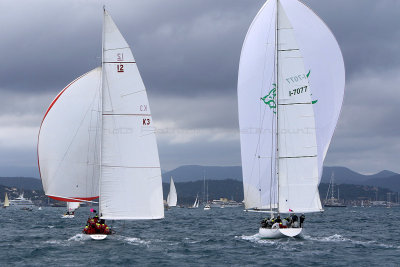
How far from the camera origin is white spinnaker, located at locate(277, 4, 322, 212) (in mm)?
38719

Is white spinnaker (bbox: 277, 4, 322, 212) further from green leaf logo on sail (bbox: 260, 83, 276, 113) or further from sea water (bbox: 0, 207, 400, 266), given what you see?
sea water (bbox: 0, 207, 400, 266)

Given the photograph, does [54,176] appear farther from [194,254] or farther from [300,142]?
[300,142]

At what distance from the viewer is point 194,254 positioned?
3512cm

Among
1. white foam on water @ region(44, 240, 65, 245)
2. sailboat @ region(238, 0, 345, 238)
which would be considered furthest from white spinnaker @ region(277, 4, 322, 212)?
white foam on water @ region(44, 240, 65, 245)

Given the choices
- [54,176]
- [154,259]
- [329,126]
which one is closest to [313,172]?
[329,126]

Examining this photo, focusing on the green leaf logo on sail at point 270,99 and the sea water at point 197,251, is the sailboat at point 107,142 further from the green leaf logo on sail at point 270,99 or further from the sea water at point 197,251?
the green leaf logo on sail at point 270,99

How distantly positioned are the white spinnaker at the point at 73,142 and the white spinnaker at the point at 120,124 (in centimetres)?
130

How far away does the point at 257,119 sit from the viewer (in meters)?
40.9

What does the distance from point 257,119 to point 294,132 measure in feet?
10.4

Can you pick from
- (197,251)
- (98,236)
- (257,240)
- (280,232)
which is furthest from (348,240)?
(98,236)

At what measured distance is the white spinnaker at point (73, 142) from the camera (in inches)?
1452

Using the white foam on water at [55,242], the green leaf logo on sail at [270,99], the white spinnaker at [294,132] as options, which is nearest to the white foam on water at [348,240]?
the white spinnaker at [294,132]

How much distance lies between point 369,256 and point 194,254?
9.86 meters

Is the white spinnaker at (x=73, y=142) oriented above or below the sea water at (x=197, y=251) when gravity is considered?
above
